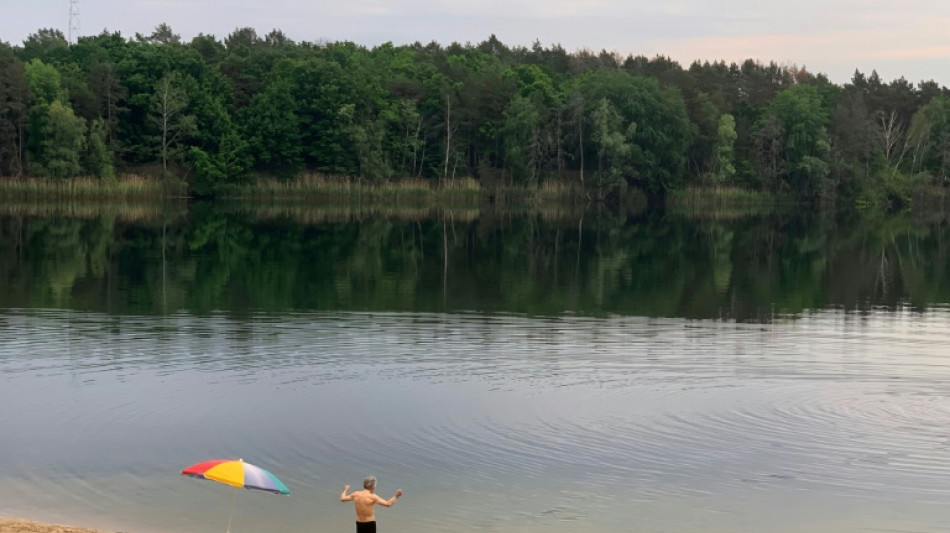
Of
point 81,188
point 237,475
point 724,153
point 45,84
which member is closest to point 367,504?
point 237,475

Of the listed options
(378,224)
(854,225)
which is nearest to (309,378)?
(378,224)

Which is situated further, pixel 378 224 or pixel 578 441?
pixel 378 224

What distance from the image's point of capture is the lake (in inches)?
638

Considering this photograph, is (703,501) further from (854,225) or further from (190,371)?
(854,225)

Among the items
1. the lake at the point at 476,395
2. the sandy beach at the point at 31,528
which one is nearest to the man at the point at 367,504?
the lake at the point at 476,395

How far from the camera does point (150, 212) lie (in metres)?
87.6

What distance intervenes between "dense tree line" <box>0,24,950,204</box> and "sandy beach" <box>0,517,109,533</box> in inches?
3454

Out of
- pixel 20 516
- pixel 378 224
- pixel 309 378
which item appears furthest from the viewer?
pixel 378 224

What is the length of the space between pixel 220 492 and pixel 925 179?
123 m

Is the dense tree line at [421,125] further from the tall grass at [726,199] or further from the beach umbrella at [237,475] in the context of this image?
the beach umbrella at [237,475]

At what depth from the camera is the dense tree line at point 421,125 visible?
107m

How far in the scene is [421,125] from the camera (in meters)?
120

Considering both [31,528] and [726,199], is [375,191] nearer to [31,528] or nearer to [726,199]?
[726,199]

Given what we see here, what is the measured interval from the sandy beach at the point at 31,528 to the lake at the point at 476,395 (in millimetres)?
852
